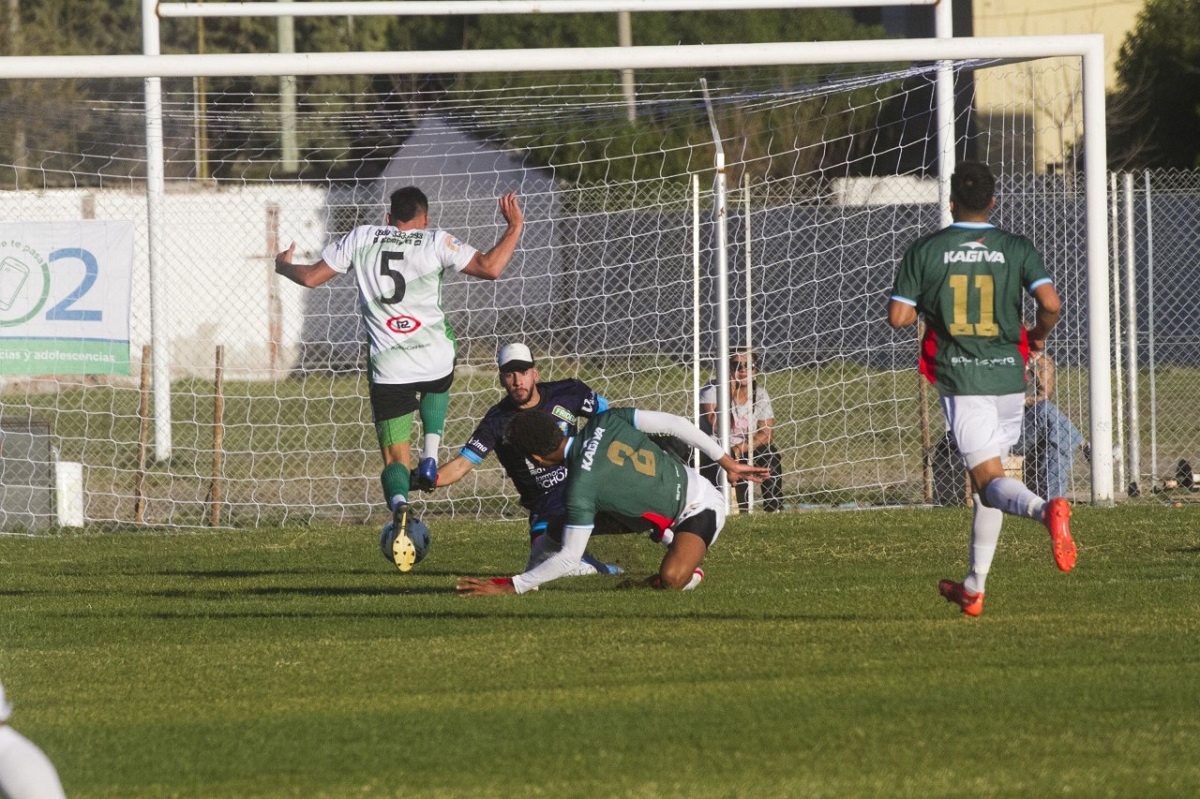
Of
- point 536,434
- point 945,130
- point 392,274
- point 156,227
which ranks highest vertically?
point 945,130

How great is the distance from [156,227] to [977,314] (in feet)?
30.1

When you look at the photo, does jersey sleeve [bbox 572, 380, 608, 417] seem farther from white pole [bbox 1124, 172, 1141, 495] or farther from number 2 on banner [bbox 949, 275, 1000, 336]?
white pole [bbox 1124, 172, 1141, 495]

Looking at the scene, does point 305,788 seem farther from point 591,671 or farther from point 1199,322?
point 1199,322

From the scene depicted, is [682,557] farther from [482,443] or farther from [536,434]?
[482,443]

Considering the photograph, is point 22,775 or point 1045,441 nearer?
point 22,775

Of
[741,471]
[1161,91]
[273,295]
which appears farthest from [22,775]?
[1161,91]

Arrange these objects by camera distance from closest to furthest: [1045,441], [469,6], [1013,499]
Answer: [1013,499] < [1045,441] < [469,6]

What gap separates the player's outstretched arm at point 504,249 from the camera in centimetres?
952

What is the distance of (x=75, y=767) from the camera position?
214 inches

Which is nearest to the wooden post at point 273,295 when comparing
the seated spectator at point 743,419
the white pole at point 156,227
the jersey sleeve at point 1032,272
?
the white pole at point 156,227

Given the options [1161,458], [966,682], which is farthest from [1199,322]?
[966,682]

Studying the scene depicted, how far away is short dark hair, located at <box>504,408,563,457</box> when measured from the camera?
27.1ft

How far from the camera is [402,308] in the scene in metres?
10.1

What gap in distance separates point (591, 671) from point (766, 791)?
2.02 metres
